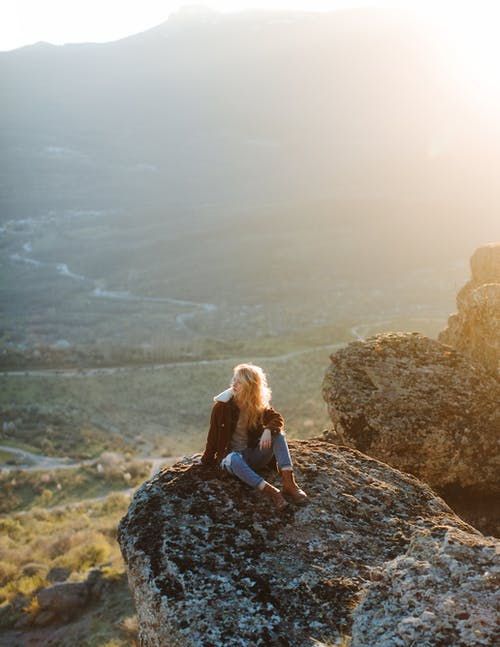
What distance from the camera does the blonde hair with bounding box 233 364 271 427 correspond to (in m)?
6.41

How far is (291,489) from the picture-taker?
5.85 m

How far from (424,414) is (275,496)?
Result: 3505mm

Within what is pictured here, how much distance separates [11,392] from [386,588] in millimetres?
47035

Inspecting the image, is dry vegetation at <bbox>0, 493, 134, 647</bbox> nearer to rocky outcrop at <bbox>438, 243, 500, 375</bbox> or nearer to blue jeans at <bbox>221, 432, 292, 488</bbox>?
blue jeans at <bbox>221, 432, 292, 488</bbox>

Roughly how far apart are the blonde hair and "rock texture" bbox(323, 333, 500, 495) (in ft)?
8.32

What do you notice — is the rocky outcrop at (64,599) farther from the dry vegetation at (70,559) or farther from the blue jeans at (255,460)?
the blue jeans at (255,460)

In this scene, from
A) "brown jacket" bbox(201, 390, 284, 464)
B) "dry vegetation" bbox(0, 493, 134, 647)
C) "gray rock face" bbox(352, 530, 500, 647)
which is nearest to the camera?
"gray rock face" bbox(352, 530, 500, 647)

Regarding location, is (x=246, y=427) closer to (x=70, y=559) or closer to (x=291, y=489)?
(x=291, y=489)

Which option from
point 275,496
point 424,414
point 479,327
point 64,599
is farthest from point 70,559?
point 275,496

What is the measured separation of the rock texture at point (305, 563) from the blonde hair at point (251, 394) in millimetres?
716

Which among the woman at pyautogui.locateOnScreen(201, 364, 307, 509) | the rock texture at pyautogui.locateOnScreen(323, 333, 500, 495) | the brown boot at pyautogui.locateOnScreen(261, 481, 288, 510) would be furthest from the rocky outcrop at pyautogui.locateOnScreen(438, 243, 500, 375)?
the brown boot at pyautogui.locateOnScreen(261, 481, 288, 510)

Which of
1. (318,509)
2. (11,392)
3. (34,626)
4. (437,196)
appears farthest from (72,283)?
(318,509)

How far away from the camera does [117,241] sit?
155 m

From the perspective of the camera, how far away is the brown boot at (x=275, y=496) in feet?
18.4
